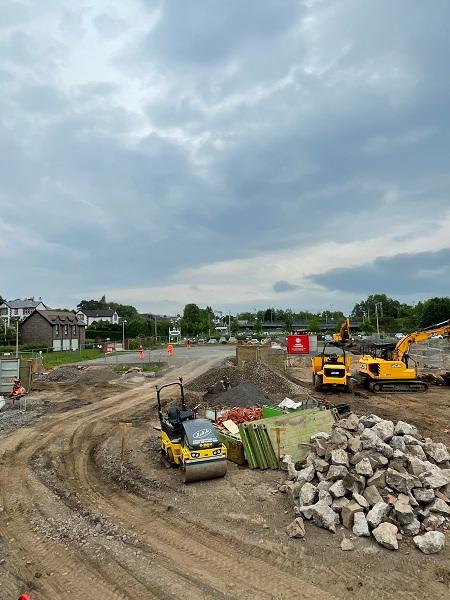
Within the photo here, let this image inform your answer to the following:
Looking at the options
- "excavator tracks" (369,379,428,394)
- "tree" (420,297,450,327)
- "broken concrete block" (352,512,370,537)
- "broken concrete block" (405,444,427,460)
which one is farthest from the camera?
"tree" (420,297,450,327)

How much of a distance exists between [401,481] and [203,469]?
3.98 meters

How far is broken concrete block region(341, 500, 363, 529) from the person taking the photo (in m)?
7.48

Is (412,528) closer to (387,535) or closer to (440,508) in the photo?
(387,535)

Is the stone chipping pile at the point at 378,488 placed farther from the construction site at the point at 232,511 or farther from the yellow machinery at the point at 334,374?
the yellow machinery at the point at 334,374

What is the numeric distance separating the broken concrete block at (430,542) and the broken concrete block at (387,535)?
36 centimetres

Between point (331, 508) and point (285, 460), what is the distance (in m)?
2.49

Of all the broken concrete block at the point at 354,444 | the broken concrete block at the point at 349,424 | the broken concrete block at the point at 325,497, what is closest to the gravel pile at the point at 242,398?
the broken concrete block at the point at 349,424

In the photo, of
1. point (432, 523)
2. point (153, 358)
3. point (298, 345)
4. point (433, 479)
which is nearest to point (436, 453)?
point (433, 479)

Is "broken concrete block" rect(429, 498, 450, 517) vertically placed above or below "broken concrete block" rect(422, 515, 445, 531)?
above

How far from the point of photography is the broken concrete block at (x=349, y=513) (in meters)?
7.48

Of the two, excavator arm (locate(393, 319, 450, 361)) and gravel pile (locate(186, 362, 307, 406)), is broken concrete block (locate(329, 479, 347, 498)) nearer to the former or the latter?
gravel pile (locate(186, 362, 307, 406))

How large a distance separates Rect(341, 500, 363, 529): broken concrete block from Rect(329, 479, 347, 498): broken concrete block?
0.86ft

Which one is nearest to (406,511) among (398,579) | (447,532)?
(447,532)

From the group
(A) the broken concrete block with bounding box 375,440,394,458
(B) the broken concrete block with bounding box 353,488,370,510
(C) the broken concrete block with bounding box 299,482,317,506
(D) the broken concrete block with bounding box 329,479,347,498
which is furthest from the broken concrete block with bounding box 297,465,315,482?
(A) the broken concrete block with bounding box 375,440,394,458
